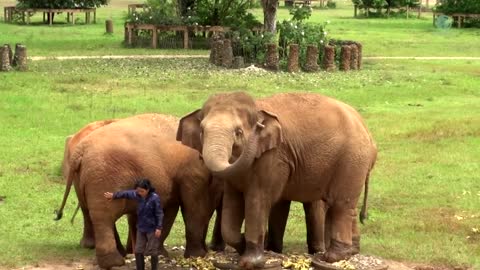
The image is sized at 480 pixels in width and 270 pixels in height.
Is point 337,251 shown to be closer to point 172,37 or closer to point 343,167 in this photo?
point 343,167

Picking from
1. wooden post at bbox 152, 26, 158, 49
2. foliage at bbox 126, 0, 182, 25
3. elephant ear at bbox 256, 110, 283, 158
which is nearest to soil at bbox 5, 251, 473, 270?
elephant ear at bbox 256, 110, 283, 158

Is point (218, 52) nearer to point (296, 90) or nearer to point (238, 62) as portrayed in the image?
point (238, 62)

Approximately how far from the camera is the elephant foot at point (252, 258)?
9.40m

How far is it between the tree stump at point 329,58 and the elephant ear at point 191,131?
19.9 meters

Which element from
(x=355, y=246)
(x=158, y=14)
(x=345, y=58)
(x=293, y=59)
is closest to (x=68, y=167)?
(x=355, y=246)

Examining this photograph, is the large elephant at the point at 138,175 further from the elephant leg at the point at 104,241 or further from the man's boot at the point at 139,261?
the man's boot at the point at 139,261

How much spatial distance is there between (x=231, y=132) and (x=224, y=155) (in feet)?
1.10

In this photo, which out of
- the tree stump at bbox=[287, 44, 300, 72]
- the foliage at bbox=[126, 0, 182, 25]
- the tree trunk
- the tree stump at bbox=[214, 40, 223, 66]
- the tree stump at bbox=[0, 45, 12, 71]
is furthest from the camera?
the foliage at bbox=[126, 0, 182, 25]

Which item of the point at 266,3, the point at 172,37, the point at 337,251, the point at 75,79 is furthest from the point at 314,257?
the point at 172,37

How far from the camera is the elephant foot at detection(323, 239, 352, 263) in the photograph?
32.3ft

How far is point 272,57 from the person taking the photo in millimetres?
28828

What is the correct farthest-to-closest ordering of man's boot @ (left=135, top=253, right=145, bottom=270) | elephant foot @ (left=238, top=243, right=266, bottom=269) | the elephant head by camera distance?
elephant foot @ (left=238, top=243, right=266, bottom=269), man's boot @ (left=135, top=253, right=145, bottom=270), the elephant head

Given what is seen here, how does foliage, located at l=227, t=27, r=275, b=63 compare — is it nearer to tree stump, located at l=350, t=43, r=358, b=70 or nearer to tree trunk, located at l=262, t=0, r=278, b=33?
tree trunk, located at l=262, t=0, r=278, b=33

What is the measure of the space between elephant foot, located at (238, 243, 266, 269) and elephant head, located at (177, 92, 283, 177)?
3.17ft
